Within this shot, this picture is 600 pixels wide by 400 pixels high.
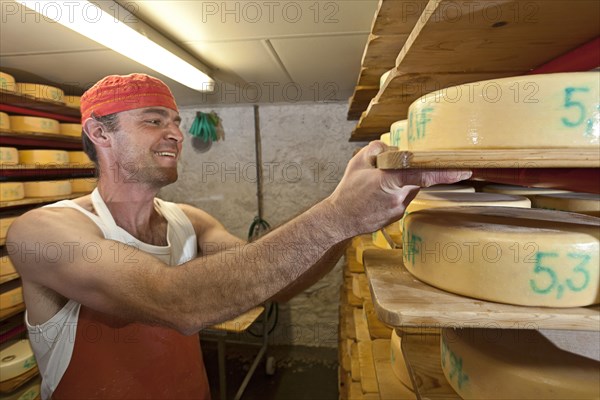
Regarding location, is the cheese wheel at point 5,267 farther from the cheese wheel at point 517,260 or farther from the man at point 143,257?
the cheese wheel at point 517,260

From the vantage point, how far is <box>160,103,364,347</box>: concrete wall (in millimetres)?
3896

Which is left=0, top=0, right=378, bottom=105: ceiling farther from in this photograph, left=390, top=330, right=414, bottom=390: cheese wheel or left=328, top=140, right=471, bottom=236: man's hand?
left=390, top=330, right=414, bottom=390: cheese wheel

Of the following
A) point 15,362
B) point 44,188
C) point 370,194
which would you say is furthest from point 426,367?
point 44,188

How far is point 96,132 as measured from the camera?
5.69 feet

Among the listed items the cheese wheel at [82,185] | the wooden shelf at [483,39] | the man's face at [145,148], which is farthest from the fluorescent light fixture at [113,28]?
the cheese wheel at [82,185]

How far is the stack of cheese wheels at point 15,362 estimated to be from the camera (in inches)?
98.1

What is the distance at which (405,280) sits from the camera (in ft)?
2.57

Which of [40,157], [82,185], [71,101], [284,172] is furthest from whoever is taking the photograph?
[284,172]

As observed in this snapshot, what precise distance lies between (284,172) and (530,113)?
3.45m

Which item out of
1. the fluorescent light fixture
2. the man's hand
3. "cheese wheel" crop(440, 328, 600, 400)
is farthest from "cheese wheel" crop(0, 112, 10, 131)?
"cheese wheel" crop(440, 328, 600, 400)

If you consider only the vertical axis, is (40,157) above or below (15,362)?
above

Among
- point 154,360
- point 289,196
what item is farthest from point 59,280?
point 289,196

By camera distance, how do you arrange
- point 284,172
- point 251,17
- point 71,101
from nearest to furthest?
point 251,17 → point 71,101 → point 284,172

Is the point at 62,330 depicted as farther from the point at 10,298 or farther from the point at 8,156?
the point at 8,156
